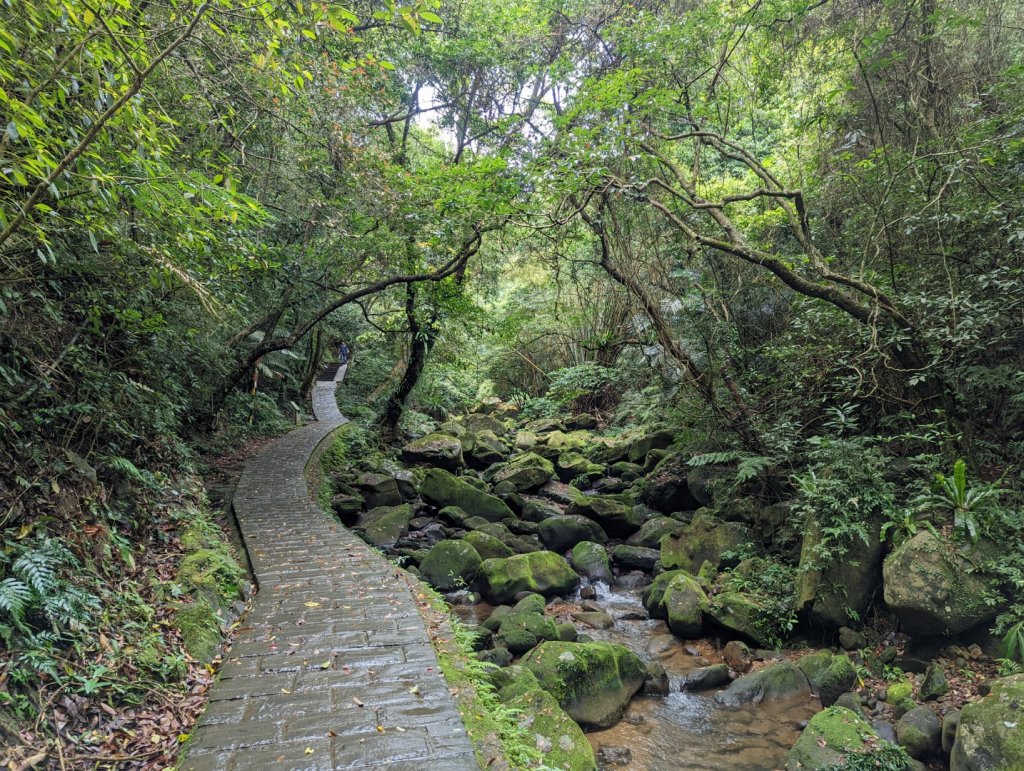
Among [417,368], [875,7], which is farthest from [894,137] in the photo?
[417,368]

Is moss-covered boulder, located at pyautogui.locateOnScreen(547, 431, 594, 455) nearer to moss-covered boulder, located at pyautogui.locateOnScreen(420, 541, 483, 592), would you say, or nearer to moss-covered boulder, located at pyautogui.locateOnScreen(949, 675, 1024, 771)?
moss-covered boulder, located at pyautogui.locateOnScreen(420, 541, 483, 592)

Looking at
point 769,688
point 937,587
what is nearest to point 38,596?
point 769,688

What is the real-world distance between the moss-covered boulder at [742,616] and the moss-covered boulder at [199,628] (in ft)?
18.7

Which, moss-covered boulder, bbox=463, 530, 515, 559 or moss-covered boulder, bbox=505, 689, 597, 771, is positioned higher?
moss-covered boulder, bbox=463, 530, 515, 559

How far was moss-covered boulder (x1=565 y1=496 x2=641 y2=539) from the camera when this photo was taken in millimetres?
10703

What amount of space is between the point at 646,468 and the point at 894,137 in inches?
302

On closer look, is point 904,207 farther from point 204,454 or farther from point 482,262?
point 204,454

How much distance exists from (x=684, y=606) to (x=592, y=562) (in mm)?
2096

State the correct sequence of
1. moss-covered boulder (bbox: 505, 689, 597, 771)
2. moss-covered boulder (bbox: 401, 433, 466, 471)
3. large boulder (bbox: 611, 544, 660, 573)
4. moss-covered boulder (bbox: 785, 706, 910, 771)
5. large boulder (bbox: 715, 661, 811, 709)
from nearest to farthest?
moss-covered boulder (bbox: 505, 689, 597, 771) < moss-covered boulder (bbox: 785, 706, 910, 771) < large boulder (bbox: 715, 661, 811, 709) < large boulder (bbox: 611, 544, 660, 573) < moss-covered boulder (bbox: 401, 433, 466, 471)

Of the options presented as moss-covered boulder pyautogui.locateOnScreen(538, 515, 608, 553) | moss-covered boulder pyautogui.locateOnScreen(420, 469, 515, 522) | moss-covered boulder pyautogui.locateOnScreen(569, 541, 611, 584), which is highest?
moss-covered boulder pyautogui.locateOnScreen(420, 469, 515, 522)

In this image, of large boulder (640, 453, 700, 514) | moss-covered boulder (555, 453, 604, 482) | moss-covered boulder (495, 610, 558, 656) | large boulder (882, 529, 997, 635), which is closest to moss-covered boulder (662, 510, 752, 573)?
large boulder (640, 453, 700, 514)

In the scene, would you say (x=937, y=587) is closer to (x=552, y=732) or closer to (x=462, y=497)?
(x=552, y=732)

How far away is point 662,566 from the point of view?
9.13 m

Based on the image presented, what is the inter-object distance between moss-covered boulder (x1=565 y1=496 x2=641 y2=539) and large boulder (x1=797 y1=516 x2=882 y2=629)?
4.10 m
